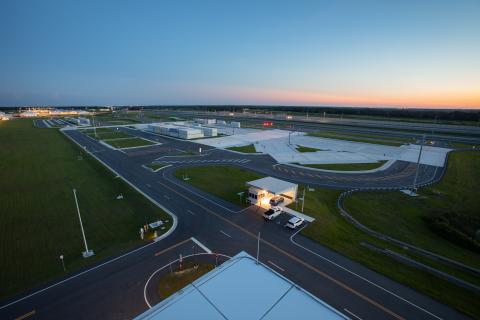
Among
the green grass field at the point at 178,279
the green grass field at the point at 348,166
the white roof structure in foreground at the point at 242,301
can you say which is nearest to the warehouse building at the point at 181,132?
the green grass field at the point at 348,166

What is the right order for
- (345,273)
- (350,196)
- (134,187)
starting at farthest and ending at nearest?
(134,187) < (350,196) < (345,273)

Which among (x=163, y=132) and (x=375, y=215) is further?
(x=163, y=132)

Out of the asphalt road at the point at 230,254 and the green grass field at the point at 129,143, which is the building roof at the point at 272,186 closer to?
the asphalt road at the point at 230,254

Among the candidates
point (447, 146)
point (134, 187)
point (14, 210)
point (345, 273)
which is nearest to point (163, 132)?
point (134, 187)

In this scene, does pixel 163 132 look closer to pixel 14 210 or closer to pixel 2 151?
pixel 2 151

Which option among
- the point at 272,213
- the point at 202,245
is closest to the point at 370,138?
the point at 272,213

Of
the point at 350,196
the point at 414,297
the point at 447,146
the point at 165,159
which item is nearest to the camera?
the point at 414,297
